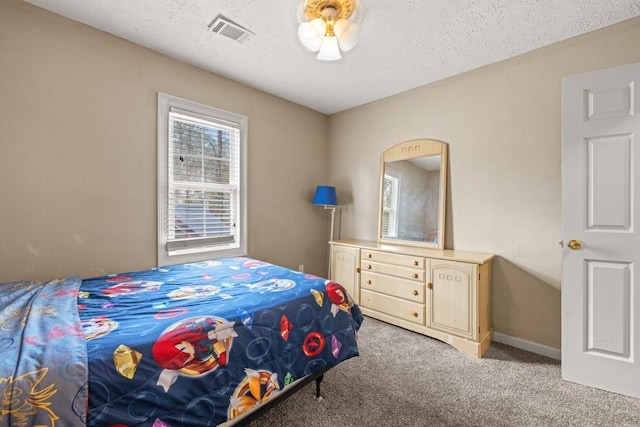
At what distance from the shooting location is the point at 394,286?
283 cm

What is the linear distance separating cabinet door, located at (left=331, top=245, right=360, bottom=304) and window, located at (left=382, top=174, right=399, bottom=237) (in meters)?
0.50

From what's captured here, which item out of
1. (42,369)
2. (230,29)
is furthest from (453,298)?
(230,29)

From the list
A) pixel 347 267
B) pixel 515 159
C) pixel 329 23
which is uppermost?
pixel 329 23

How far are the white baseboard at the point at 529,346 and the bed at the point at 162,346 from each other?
5.06 ft

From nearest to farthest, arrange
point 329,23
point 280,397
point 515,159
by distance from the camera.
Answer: point 280,397, point 329,23, point 515,159

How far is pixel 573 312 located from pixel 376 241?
1.93 meters

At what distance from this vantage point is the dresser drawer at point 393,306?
2.66 metres

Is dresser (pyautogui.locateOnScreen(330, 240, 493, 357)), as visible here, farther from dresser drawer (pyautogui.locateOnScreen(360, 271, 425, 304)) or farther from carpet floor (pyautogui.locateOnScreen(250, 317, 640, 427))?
carpet floor (pyautogui.locateOnScreen(250, 317, 640, 427))

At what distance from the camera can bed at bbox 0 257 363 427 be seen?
887 millimetres

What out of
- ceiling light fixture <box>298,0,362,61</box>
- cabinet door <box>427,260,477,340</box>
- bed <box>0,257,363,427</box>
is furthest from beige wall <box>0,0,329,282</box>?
cabinet door <box>427,260,477,340</box>

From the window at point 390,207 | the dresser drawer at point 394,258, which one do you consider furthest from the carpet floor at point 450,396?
the window at point 390,207

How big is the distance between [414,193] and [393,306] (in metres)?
1.27

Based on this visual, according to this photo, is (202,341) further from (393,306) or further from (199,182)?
(393,306)

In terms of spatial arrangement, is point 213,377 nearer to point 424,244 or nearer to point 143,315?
point 143,315
